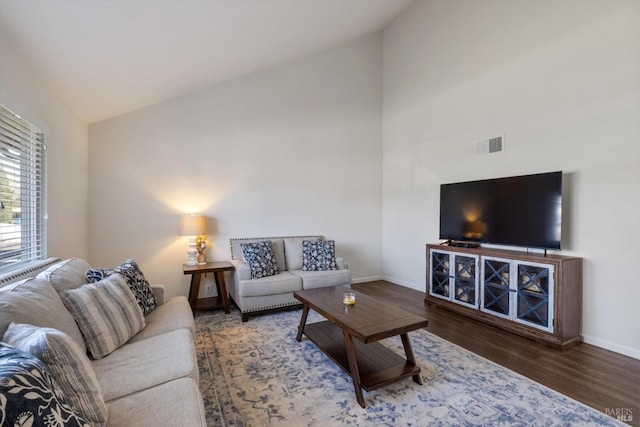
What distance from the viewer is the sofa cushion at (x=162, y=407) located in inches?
45.3

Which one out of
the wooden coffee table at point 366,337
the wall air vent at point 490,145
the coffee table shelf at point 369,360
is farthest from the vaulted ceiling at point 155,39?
the coffee table shelf at point 369,360

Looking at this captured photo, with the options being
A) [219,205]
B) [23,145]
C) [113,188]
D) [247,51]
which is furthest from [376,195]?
[23,145]

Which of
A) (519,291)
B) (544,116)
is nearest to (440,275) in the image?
(519,291)

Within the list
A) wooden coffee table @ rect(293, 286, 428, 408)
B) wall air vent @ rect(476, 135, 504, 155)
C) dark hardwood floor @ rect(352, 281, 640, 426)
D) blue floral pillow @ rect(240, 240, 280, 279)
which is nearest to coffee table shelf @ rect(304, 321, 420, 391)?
wooden coffee table @ rect(293, 286, 428, 408)

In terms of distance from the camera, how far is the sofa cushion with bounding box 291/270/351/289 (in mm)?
3625

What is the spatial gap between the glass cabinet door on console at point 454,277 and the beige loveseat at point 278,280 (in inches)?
42.6

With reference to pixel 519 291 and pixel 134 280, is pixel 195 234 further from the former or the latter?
pixel 519 291

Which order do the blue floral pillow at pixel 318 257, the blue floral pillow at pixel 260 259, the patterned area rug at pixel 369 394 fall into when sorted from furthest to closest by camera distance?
the blue floral pillow at pixel 318 257, the blue floral pillow at pixel 260 259, the patterned area rug at pixel 369 394

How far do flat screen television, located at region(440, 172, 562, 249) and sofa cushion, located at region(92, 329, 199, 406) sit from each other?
3.09 m

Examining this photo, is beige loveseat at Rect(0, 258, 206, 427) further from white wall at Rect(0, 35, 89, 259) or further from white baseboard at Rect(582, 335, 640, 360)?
white baseboard at Rect(582, 335, 640, 360)

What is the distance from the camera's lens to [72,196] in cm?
305

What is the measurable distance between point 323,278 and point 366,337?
1.84m

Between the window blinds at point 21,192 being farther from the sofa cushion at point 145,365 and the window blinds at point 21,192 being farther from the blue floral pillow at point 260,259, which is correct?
the blue floral pillow at point 260,259

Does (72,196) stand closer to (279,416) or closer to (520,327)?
(279,416)
